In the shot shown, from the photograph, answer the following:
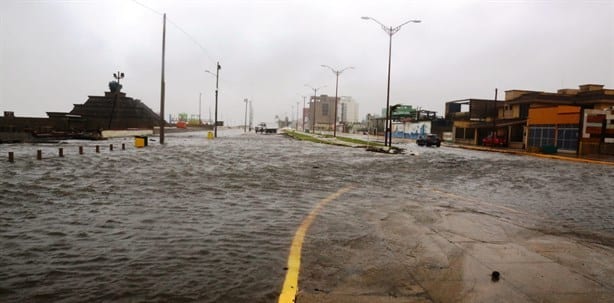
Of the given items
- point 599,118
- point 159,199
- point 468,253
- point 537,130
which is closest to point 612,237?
point 468,253

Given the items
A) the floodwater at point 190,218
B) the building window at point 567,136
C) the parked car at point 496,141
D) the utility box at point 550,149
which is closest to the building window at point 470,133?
the parked car at point 496,141

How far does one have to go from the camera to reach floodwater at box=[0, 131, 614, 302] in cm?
474

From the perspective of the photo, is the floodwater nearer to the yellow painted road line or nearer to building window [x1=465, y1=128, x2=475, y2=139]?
the yellow painted road line

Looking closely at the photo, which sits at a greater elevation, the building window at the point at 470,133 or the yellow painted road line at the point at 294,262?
the building window at the point at 470,133

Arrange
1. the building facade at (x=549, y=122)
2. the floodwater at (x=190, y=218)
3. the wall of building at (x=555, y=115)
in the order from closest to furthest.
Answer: the floodwater at (x=190, y=218) < the building facade at (x=549, y=122) < the wall of building at (x=555, y=115)

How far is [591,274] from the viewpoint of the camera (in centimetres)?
526

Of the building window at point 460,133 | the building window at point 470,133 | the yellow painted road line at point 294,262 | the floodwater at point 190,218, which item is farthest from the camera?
the building window at point 460,133

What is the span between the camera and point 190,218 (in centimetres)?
825

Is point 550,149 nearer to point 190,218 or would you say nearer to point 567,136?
point 567,136

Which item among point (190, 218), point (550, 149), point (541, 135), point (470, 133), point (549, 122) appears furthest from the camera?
point (470, 133)

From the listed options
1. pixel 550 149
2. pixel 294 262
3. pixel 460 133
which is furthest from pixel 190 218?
pixel 460 133

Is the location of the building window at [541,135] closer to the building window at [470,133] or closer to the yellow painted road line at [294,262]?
the building window at [470,133]

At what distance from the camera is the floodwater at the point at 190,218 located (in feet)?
15.5

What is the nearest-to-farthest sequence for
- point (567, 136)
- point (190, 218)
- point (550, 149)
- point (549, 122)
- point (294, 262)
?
point (294, 262), point (190, 218), point (550, 149), point (567, 136), point (549, 122)
